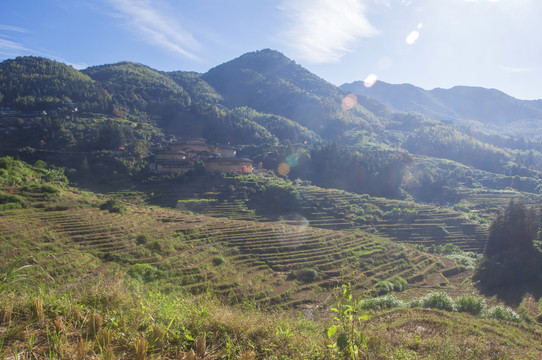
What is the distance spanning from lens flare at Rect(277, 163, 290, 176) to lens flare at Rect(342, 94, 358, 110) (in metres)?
99.6

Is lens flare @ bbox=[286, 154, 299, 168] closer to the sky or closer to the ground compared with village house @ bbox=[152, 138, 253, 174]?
closer to the sky

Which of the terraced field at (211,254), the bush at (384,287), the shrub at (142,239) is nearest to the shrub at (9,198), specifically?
the terraced field at (211,254)

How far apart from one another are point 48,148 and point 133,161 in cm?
1708

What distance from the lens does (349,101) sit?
167000 millimetres

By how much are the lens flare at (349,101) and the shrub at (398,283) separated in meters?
142

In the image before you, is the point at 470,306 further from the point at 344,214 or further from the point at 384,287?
the point at 344,214

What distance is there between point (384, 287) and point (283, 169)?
47.8 m

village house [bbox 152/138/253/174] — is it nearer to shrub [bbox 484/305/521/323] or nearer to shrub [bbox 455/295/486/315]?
shrub [bbox 455/295/486/315]

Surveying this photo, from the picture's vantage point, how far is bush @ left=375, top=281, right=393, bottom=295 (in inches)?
850

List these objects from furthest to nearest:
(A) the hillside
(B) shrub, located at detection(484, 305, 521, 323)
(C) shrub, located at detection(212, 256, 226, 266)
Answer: (C) shrub, located at detection(212, 256, 226, 266) → (B) shrub, located at detection(484, 305, 521, 323) → (A) the hillside

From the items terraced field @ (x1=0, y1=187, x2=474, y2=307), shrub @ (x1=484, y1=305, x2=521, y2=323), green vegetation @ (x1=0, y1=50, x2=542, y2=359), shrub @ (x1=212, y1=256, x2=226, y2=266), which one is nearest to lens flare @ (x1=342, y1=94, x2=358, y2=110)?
green vegetation @ (x1=0, y1=50, x2=542, y2=359)

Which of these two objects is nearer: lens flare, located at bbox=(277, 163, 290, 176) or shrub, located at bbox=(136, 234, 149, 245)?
shrub, located at bbox=(136, 234, 149, 245)

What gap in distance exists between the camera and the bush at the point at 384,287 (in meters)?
21.6

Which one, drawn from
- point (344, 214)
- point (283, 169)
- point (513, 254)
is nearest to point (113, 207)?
point (344, 214)
